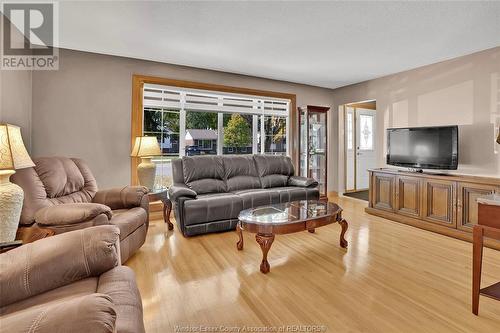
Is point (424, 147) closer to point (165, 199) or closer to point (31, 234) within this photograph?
point (165, 199)

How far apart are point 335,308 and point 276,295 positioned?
426 millimetres


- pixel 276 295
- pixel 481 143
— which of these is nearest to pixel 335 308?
pixel 276 295

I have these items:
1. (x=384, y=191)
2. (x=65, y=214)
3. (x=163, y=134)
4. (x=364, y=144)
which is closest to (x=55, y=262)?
(x=65, y=214)

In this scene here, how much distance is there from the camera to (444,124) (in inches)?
153

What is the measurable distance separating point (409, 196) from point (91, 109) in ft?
15.6

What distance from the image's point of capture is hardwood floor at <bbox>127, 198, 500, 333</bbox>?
1.71 m

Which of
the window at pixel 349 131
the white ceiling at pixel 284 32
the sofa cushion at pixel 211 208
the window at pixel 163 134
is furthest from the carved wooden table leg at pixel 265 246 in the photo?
the window at pixel 349 131

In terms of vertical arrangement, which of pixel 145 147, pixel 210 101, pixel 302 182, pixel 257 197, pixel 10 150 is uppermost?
pixel 210 101

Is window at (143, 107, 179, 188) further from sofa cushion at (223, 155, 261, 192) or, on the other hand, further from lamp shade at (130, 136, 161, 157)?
sofa cushion at (223, 155, 261, 192)

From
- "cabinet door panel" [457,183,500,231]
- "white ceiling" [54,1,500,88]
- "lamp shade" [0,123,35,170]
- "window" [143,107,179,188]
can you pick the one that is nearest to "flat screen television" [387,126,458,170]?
"cabinet door panel" [457,183,500,231]

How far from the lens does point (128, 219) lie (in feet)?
8.04

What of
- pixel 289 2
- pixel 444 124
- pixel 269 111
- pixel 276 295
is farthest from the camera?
pixel 269 111

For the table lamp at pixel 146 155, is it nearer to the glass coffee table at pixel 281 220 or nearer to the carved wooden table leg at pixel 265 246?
the glass coffee table at pixel 281 220

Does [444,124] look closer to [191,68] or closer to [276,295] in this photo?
[276,295]
